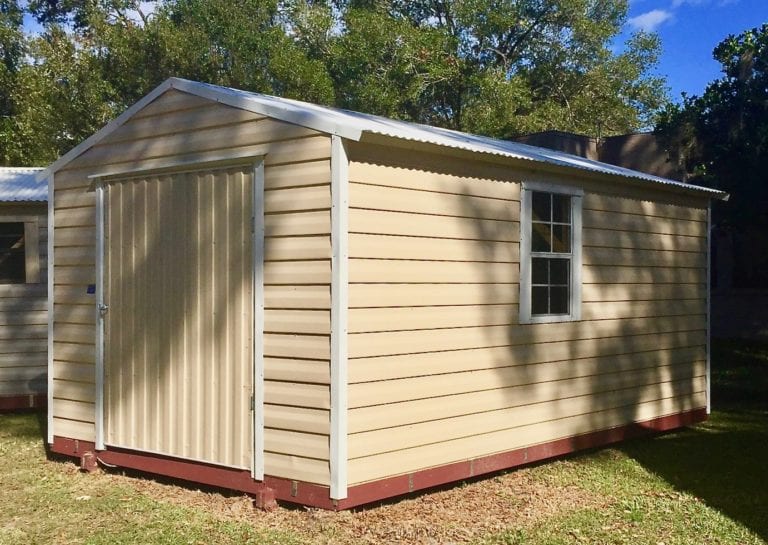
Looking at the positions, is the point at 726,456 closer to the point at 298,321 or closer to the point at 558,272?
the point at 558,272

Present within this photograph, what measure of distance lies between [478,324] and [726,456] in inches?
118

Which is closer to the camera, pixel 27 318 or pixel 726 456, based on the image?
pixel 726 456

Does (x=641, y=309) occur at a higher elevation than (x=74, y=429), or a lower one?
higher

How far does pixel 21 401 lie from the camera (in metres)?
10.6

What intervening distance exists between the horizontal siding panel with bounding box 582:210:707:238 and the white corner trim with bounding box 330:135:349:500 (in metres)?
3.01

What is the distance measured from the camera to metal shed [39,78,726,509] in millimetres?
A: 5910

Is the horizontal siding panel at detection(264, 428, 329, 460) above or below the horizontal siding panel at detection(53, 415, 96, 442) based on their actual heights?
above

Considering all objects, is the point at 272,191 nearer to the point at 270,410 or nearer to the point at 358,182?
the point at 358,182

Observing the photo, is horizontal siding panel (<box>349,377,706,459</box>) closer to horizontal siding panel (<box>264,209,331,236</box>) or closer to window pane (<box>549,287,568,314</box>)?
window pane (<box>549,287,568,314</box>)

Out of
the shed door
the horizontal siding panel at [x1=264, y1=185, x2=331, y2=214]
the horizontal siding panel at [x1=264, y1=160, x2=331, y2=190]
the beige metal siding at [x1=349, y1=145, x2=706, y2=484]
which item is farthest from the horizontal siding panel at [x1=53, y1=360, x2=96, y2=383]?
the beige metal siding at [x1=349, y1=145, x2=706, y2=484]

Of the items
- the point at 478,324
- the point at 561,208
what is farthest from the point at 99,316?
the point at 561,208

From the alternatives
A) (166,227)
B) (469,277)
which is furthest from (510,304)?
(166,227)

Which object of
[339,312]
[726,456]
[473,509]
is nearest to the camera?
[339,312]

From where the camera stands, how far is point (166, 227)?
6.92 meters
